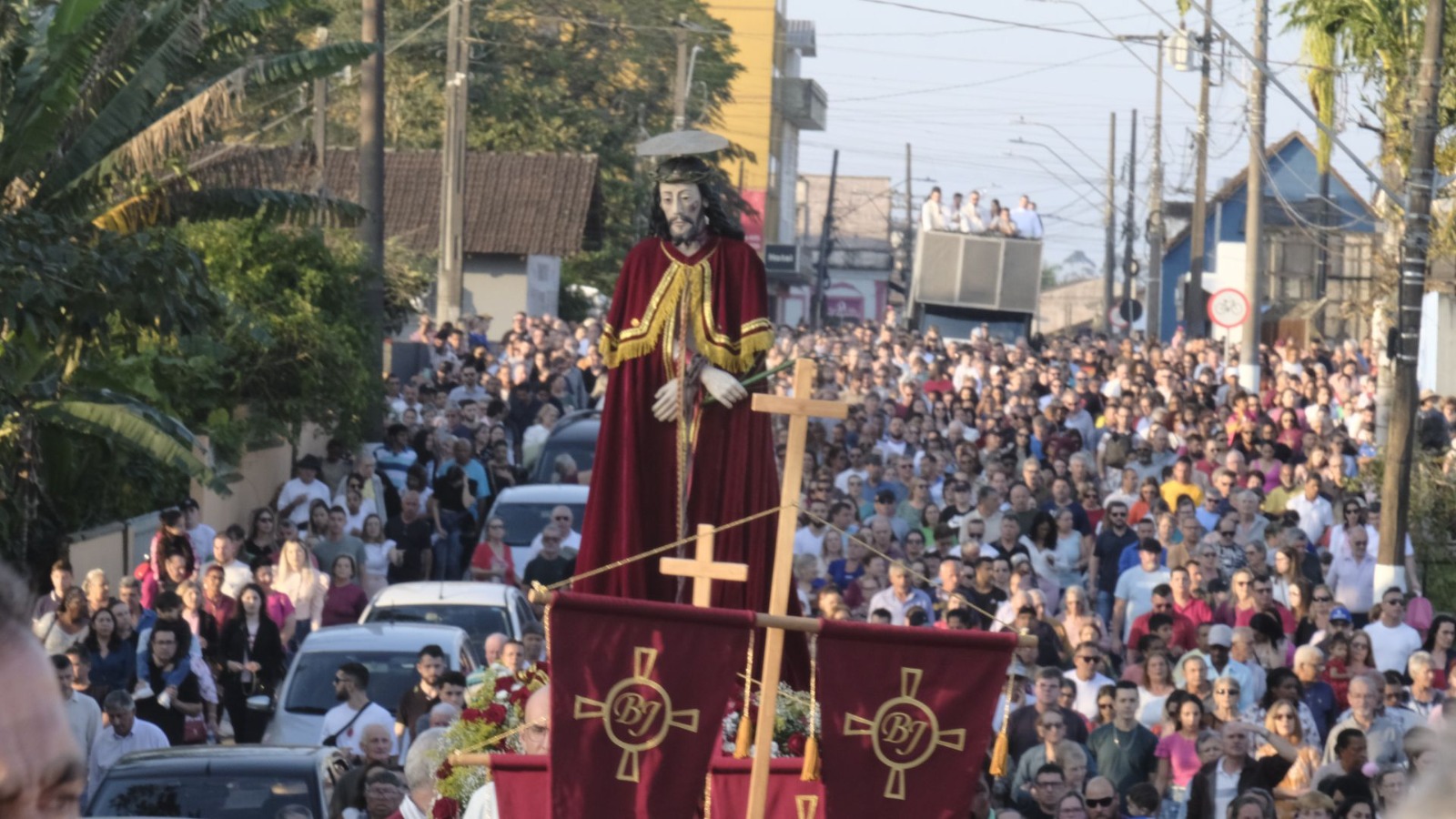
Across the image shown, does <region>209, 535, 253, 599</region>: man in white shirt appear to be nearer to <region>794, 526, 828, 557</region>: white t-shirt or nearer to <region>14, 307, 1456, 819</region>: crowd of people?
<region>14, 307, 1456, 819</region>: crowd of people

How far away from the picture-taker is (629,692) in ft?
20.8

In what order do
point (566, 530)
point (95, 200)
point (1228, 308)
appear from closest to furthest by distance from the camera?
point (566, 530)
point (95, 200)
point (1228, 308)

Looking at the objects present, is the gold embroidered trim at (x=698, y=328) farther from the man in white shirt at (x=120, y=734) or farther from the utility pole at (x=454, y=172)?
the utility pole at (x=454, y=172)

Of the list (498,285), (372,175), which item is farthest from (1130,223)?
(372,175)

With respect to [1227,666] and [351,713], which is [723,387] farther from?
[1227,666]

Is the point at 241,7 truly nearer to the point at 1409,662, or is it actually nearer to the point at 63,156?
the point at 63,156

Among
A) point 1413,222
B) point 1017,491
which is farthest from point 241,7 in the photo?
point 1413,222

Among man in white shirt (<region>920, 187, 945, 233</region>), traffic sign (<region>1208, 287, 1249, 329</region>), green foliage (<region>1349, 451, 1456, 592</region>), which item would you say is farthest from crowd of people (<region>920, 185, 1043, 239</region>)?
green foliage (<region>1349, 451, 1456, 592</region>)

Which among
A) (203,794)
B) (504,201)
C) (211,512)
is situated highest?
(504,201)

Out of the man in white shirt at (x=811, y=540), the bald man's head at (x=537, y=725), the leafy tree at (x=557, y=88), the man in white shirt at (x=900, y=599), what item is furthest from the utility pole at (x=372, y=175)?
the leafy tree at (x=557, y=88)

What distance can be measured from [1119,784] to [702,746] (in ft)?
20.1

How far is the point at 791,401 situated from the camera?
251 inches

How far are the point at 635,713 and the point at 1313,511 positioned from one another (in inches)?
540

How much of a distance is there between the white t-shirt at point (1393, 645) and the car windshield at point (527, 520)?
6.31 m
